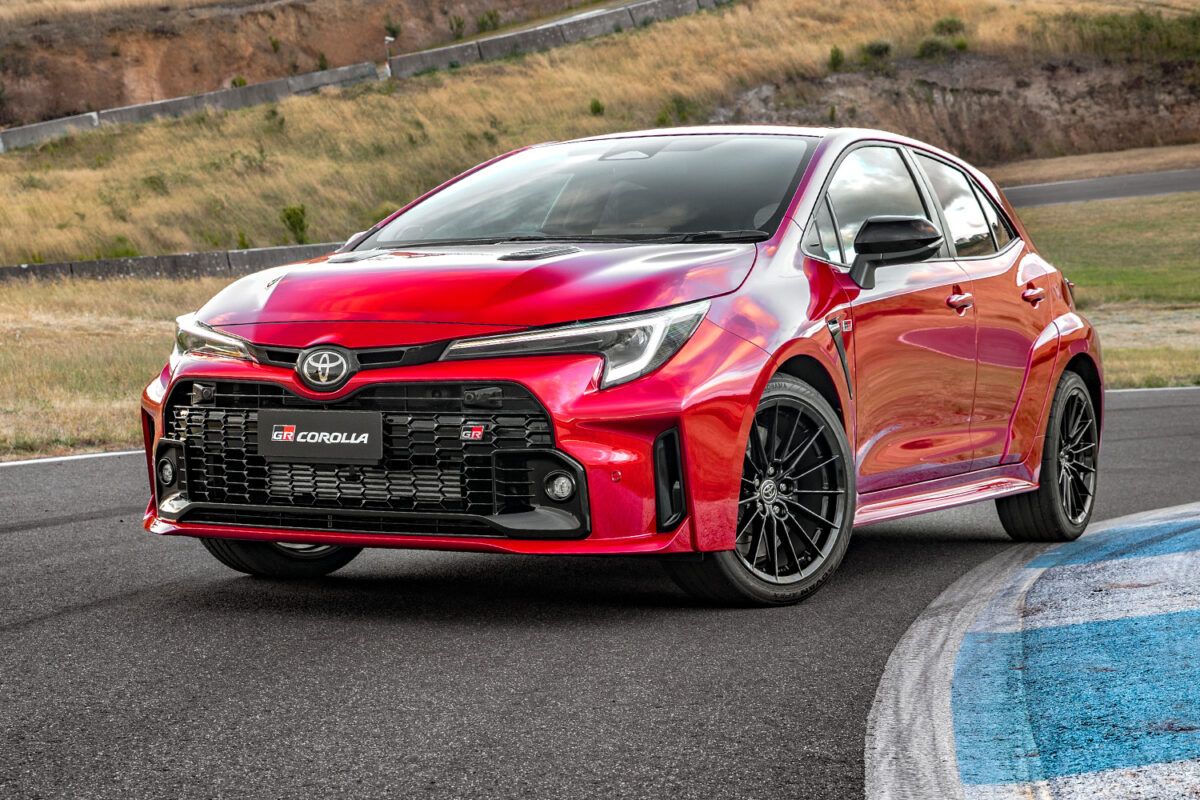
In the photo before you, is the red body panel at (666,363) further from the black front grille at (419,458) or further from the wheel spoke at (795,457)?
the wheel spoke at (795,457)

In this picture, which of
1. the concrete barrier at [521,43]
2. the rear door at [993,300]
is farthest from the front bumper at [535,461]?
the concrete barrier at [521,43]

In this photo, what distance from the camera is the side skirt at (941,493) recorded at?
17.8 feet

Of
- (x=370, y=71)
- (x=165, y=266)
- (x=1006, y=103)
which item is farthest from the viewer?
(x=1006, y=103)

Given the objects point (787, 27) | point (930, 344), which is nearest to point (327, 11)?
point (787, 27)

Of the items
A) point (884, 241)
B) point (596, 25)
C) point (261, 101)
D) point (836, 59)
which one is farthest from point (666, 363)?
point (596, 25)

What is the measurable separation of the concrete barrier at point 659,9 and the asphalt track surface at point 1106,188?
2481 cm

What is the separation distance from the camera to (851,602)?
516cm

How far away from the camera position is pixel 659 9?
229ft

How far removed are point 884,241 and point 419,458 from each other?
1.86 m

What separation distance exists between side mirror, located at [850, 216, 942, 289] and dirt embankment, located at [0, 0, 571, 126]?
6638 cm

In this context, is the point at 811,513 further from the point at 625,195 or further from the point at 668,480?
the point at 625,195

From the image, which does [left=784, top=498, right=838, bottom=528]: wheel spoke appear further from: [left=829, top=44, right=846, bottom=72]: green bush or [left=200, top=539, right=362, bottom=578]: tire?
[left=829, top=44, right=846, bottom=72]: green bush

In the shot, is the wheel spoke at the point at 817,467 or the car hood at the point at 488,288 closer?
the car hood at the point at 488,288

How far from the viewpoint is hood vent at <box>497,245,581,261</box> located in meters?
4.84
